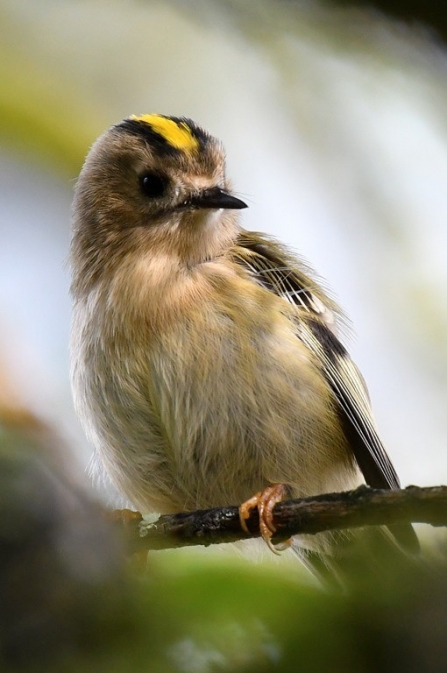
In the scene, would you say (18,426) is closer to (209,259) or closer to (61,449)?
(61,449)

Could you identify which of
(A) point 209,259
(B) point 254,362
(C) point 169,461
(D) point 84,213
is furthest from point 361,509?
(D) point 84,213

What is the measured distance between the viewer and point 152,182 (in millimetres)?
2582

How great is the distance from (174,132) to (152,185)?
230 mm

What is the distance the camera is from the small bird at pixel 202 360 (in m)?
2.17

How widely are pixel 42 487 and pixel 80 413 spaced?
2179 millimetres

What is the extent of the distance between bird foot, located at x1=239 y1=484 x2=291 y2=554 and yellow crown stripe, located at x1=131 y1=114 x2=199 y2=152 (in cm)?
118

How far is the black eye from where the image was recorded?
2.56 meters

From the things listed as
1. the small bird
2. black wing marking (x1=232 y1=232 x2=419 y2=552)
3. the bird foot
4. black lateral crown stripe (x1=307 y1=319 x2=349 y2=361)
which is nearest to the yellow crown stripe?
the small bird

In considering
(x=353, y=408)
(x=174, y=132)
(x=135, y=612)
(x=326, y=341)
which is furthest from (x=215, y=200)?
(x=135, y=612)

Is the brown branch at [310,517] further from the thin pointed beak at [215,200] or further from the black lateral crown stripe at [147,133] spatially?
the black lateral crown stripe at [147,133]

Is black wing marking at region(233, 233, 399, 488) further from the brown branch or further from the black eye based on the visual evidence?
the brown branch

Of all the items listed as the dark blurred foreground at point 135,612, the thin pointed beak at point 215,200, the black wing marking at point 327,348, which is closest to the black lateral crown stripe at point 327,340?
the black wing marking at point 327,348

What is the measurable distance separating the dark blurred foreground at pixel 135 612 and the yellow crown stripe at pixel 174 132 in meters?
2.31

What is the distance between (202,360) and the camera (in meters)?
2.14
